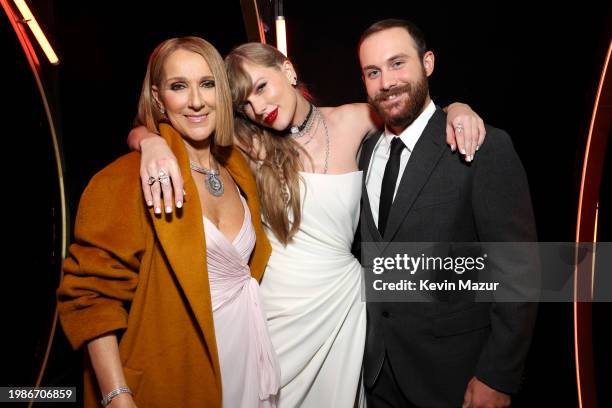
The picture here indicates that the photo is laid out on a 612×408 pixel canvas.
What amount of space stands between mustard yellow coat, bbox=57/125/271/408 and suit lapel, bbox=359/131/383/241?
0.71 metres

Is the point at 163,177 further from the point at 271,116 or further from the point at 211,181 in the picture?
the point at 271,116

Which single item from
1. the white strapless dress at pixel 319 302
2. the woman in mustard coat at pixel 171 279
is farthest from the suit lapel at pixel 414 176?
the woman in mustard coat at pixel 171 279

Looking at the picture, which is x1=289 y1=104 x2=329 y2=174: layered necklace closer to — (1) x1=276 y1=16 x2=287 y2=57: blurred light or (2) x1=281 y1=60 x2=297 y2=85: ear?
(2) x1=281 y1=60 x2=297 y2=85: ear

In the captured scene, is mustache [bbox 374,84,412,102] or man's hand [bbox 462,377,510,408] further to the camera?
mustache [bbox 374,84,412,102]

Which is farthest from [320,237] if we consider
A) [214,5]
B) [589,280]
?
[214,5]

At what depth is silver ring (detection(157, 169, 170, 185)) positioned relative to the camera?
1439 millimetres

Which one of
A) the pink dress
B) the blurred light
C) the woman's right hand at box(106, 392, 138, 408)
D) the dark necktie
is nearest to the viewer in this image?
the woman's right hand at box(106, 392, 138, 408)

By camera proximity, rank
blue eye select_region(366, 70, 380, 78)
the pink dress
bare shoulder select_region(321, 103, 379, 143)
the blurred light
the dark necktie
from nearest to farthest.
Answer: the pink dress, the dark necktie, blue eye select_region(366, 70, 380, 78), bare shoulder select_region(321, 103, 379, 143), the blurred light

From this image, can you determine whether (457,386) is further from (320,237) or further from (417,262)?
(320,237)

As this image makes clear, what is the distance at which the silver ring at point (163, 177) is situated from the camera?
4.72 ft

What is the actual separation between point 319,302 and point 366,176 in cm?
58

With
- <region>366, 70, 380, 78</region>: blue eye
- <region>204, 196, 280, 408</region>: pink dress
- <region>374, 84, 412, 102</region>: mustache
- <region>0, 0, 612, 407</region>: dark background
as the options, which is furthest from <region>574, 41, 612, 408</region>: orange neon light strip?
<region>204, 196, 280, 408</region>: pink dress

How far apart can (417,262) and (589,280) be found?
39.1 inches

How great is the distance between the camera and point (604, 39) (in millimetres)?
1959
